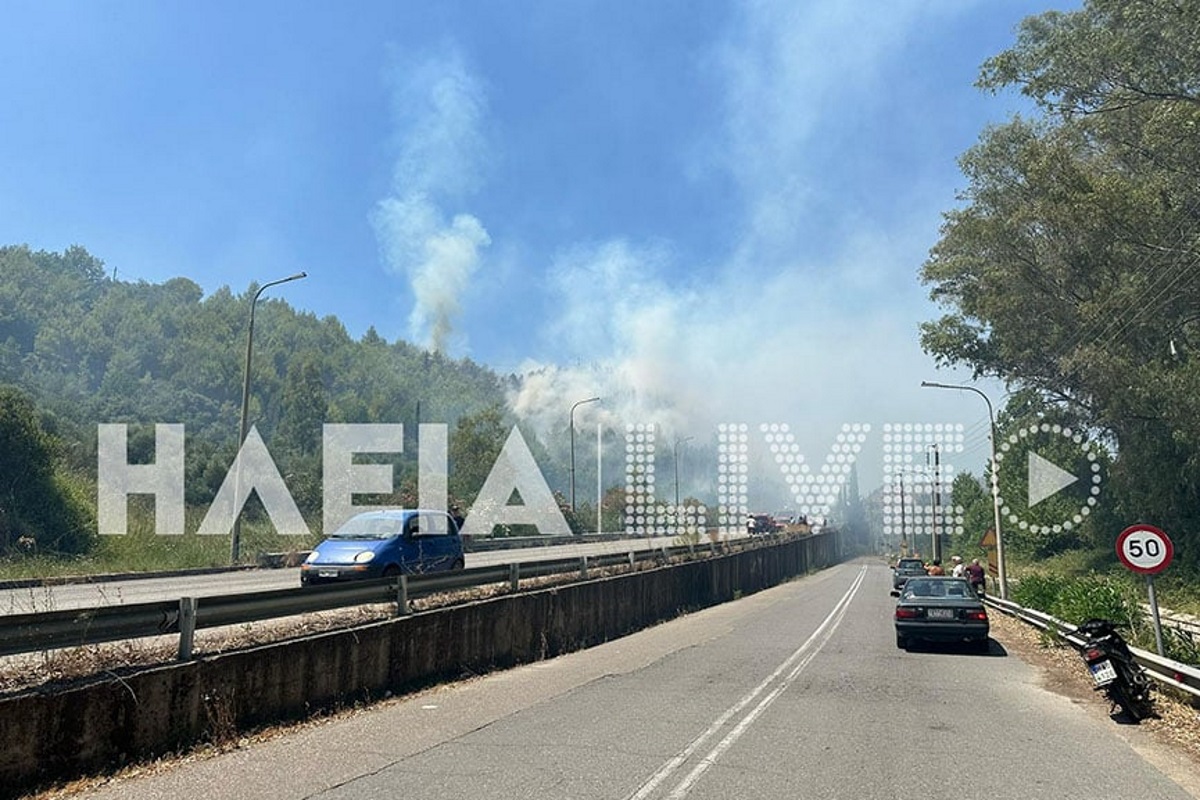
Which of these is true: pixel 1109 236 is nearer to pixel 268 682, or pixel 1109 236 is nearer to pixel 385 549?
pixel 385 549

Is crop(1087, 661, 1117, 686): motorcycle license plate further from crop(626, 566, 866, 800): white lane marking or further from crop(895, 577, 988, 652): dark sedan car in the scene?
crop(895, 577, 988, 652): dark sedan car

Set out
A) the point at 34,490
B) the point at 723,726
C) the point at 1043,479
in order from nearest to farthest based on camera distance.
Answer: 1. the point at 723,726
2. the point at 34,490
3. the point at 1043,479

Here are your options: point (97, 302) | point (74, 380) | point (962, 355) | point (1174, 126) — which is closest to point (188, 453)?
point (962, 355)

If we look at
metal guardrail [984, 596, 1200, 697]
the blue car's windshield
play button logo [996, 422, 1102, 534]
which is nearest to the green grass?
metal guardrail [984, 596, 1200, 697]

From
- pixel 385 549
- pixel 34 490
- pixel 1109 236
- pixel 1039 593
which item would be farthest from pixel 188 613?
pixel 1109 236

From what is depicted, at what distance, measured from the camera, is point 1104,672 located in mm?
9992

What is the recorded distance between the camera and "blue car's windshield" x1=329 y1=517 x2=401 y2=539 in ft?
50.3

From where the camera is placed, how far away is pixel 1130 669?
10.2m

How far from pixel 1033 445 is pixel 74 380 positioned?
6082 inches

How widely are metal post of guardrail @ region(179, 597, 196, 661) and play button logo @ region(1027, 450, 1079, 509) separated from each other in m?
49.2

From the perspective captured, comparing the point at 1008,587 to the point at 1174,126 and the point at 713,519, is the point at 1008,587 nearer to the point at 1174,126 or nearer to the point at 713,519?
the point at 1174,126

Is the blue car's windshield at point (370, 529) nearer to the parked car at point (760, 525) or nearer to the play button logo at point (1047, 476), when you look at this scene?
the play button logo at point (1047, 476)

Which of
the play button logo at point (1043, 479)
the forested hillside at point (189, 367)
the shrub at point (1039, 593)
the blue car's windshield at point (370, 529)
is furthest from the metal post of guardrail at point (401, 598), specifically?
the forested hillside at point (189, 367)

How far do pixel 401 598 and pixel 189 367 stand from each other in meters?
163
